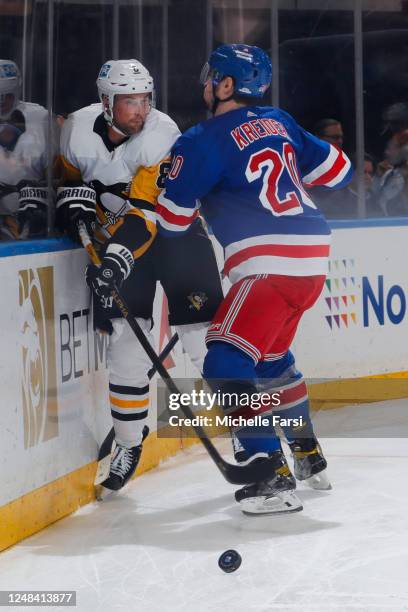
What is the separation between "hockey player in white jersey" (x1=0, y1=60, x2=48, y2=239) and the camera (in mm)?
3275

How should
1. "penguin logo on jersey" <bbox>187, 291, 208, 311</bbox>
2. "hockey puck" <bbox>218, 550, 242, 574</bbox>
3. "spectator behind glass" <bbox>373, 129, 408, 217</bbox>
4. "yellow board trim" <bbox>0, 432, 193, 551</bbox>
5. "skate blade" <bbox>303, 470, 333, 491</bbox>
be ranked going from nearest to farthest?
"hockey puck" <bbox>218, 550, 242, 574</bbox>, "yellow board trim" <bbox>0, 432, 193, 551</bbox>, "skate blade" <bbox>303, 470, 333, 491</bbox>, "penguin logo on jersey" <bbox>187, 291, 208, 311</bbox>, "spectator behind glass" <bbox>373, 129, 408, 217</bbox>

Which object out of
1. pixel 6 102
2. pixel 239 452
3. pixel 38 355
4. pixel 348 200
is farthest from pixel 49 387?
pixel 348 200

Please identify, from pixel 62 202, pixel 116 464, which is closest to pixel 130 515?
pixel 116 464

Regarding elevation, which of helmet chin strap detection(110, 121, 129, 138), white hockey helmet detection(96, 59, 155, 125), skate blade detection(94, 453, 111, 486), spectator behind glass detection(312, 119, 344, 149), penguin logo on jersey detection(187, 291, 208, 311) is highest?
white hockey helmet detection(96, 59, 155, 125)

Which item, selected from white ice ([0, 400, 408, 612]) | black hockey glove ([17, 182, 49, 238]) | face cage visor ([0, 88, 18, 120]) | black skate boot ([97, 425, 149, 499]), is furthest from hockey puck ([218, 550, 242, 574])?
face cage visor ([0, 88, 18, 120])

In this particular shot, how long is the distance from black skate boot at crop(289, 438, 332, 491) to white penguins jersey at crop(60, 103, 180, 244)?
0.78 meters

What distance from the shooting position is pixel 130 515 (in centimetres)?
343

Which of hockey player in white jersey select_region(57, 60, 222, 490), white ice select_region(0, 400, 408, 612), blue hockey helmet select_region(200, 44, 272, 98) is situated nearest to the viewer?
white ice select_region(0, 400, 408, 612)

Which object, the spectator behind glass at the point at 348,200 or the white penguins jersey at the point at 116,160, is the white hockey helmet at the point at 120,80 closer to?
the white penguins jersey at the point at 116,160

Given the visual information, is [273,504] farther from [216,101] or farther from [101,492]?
[216,101]

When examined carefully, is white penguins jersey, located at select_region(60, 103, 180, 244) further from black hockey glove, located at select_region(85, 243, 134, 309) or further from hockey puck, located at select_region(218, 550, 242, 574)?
hockey puck, located at select_region(218, 550, 242, 574)

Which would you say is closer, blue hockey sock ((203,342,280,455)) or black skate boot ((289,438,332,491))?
blue hockey sock ((203,342,280,455))

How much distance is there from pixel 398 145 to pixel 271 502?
235 cm

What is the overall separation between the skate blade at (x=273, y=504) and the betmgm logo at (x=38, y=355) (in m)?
0.56
